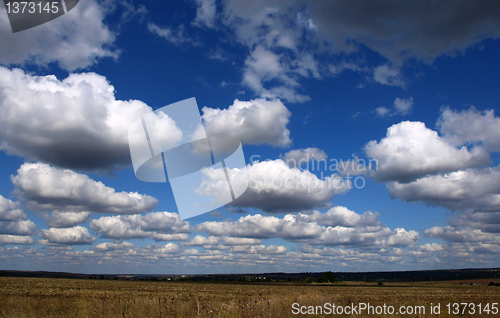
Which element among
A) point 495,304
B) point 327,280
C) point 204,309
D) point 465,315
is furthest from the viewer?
point 327,280

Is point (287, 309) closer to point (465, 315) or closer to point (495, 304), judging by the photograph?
point (465, 315)

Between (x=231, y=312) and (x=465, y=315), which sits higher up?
(x=231, y=312)

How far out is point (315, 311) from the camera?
16.1m

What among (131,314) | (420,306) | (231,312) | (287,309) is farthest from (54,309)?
(420,306)

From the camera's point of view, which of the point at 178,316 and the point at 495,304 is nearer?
the point at 178,316

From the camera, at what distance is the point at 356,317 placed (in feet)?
51.2

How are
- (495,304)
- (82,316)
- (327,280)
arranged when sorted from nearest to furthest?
(82,316) → (495,304) → (327,280)

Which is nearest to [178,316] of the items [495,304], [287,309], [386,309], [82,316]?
[82,316]

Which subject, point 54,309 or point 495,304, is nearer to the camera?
point 54,309

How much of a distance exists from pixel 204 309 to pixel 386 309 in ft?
35.5

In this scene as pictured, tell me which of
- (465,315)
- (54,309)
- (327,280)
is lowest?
(327,280)

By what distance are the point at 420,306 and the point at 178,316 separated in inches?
548

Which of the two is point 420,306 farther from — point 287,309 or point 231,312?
point 231,312

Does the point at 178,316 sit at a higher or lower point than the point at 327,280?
higher
